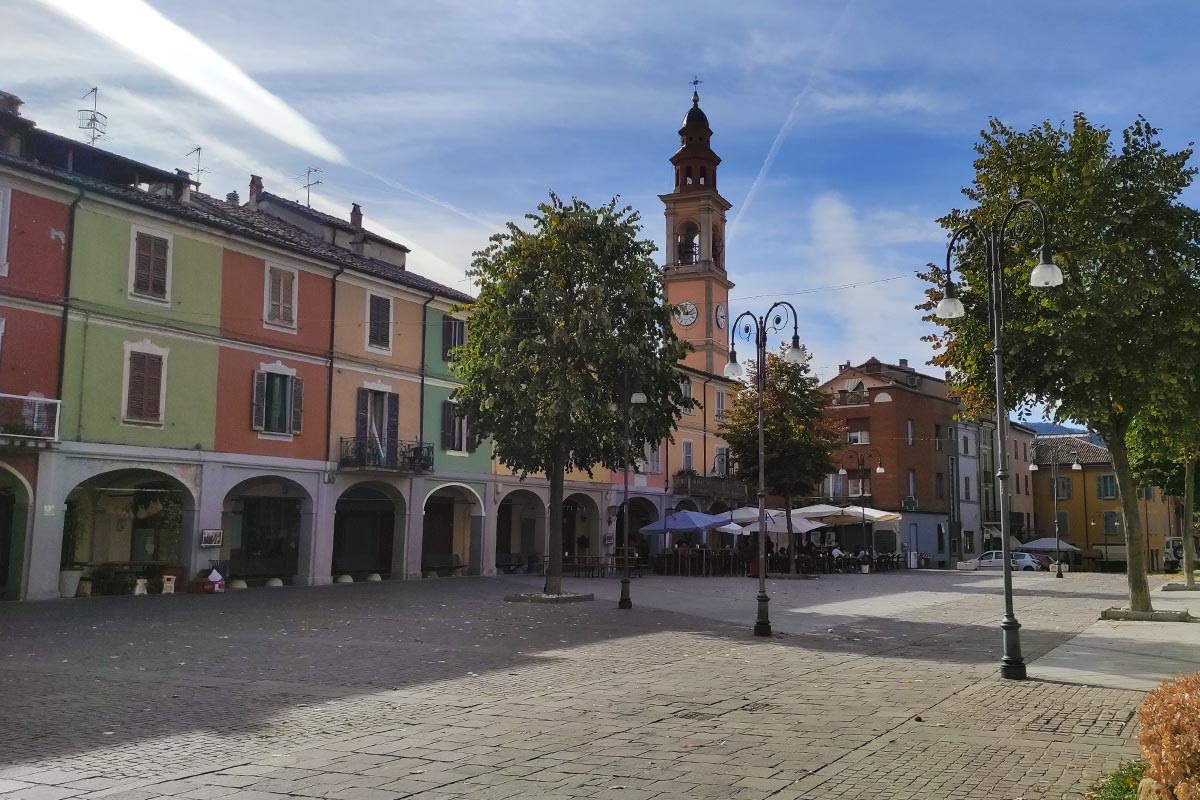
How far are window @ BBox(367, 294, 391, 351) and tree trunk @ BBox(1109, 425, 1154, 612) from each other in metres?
20.8

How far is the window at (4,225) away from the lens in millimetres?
21828

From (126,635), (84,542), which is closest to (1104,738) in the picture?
(126,635)

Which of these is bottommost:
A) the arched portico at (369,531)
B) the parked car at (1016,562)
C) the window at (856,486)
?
the parked car at (1016,562)

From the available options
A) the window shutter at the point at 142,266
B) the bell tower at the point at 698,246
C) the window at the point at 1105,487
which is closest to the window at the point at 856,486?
the bell tower at the point at 698,246

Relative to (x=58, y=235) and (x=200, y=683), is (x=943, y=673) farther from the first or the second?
(x=58, y=235)

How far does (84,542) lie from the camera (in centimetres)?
2572

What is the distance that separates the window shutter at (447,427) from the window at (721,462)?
64.9ft

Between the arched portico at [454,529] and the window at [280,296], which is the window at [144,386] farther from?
the arched portico at [454,529]

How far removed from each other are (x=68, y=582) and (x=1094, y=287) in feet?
72.9

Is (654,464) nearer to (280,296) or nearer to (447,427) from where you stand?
(447,427)

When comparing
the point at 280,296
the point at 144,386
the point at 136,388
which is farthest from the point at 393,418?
the point at 136,388

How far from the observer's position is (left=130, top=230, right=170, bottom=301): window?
24.5 m

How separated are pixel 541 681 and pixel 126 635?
25.9 feet

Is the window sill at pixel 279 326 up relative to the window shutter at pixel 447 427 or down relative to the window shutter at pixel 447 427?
up
